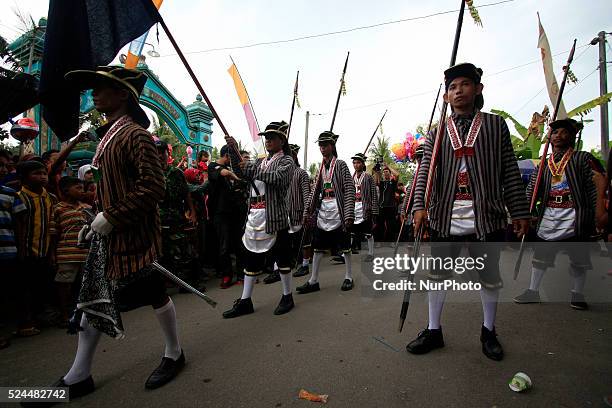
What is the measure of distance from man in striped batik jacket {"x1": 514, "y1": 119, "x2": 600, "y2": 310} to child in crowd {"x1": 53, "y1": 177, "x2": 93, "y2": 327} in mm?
5087

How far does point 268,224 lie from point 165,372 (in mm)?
1725

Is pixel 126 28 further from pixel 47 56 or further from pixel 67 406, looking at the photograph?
pixel 67 406

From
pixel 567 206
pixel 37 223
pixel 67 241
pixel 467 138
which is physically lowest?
pixel 67 241

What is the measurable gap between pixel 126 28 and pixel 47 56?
1.87ft

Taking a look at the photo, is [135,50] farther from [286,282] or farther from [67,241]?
[286,282]

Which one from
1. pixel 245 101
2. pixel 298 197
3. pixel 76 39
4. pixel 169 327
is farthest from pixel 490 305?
pixel 76 39

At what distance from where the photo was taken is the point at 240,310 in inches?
142

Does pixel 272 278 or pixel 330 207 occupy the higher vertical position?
pixel 330 207

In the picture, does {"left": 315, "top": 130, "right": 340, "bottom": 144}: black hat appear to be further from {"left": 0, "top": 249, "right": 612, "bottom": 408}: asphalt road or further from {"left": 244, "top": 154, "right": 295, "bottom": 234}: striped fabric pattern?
{"left": 0, "top": 249, "right": 612, "bottom": 408}: asphalt road

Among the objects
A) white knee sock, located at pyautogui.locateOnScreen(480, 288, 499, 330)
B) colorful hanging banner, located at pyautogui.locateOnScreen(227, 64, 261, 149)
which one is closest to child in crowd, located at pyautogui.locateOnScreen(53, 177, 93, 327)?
colorful hanging banner, located at pyautogui.locateOnScreen(227, 64, 261, 149)

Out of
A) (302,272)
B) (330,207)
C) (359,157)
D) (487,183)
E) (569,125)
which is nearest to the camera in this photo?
(487,183)

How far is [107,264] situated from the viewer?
2.03 meters

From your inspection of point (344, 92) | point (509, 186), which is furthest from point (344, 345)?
point (344, 92)

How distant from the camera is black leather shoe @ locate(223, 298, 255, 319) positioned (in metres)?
3.56
